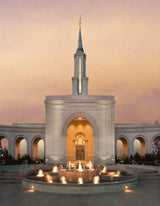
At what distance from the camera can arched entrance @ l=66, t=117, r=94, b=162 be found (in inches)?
1250

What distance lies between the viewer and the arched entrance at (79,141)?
104 feet

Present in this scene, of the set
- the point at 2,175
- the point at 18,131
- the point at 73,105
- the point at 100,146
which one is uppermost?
the point at 73,105

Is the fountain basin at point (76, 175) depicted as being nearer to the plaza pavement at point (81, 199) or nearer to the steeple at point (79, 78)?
the plaza pavement at point (81, 199)

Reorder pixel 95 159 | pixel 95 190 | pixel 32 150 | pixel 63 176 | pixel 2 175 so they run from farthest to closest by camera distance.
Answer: pixel 32 150 → pixel 95 159 → pixel 2 175 → pixel 63 176 → pixel 95 190

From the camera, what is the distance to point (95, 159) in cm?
2677

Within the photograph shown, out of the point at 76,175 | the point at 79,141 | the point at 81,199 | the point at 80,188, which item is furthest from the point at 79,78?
the point at 81,199

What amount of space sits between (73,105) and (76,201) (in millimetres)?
16465

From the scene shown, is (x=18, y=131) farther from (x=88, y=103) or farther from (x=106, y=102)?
(x=106, y=102)

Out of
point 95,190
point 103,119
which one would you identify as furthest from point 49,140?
point 95,190

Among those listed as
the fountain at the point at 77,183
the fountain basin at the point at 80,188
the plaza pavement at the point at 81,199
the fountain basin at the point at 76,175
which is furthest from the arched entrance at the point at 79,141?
the plaza pavement at the point at 81,199

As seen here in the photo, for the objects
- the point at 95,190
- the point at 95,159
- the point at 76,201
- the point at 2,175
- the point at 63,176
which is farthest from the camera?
the point at 95,159

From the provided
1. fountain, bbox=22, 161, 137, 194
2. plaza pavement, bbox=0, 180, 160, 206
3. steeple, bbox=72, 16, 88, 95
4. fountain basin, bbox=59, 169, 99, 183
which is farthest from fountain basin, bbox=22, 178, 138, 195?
steeple, bbox=72, 16, 88, 95

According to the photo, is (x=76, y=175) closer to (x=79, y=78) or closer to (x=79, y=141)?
(x=79, y=141)

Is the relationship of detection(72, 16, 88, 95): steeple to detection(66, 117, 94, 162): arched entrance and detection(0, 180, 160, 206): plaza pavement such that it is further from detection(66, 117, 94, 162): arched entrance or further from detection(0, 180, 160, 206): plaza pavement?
detection(0, 180, 160, 206): plaza pavement
